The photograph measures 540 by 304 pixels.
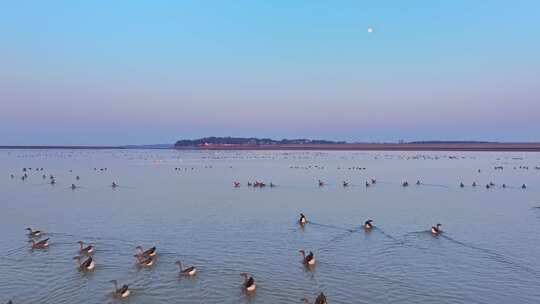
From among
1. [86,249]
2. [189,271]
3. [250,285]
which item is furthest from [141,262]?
[250,285]

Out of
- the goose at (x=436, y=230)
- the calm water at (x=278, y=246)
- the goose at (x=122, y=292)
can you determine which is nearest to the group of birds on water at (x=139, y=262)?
the goose at (x=122, y=292)

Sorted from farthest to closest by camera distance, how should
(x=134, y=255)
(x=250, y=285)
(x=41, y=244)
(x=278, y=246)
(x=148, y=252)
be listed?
(x=278, y=246) → (x=41, y=244) → (x=134, y=255) → (x=148, y=252) → (x=250, y=285)

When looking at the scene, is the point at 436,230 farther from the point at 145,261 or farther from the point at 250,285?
the point at 145,261

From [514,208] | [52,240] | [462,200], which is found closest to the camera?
[52,240]

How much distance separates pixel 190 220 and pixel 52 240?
7268mm

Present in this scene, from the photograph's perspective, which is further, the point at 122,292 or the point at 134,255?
the point at 134,255

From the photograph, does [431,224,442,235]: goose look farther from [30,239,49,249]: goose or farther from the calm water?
[30,239,49,249]: goose

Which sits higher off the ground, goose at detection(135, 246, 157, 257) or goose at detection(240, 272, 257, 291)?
goose at detection(135, 246, 157, 257)

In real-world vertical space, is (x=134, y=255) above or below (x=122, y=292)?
above

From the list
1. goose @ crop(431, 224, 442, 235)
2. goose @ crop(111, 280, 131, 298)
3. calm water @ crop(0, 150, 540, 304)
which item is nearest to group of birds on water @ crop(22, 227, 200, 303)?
goose @ crop(111, 280, 131, 298)

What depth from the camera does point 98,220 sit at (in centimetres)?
2825

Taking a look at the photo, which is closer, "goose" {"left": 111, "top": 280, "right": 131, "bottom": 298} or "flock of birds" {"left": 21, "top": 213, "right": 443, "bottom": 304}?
"goose" {"left": 111, "top": 280, "right": 131, "bottom": 298}

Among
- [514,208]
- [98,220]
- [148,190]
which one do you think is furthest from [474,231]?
[148,190]

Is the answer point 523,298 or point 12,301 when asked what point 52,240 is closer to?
point 12,301
